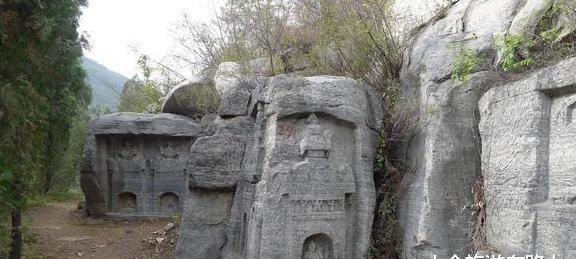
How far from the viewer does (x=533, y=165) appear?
4.88 m

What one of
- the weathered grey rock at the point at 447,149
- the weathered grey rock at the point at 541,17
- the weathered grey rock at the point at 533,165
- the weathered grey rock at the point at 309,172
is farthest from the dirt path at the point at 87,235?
the weathered grey rock at the point at 541,17

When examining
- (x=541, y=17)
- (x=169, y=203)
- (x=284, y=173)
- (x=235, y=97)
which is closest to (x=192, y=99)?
(x=169, y=203)

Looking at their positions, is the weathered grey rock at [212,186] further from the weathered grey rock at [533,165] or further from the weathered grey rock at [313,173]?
the weathered grey rock at [533,165]

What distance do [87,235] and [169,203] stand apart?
3053mm

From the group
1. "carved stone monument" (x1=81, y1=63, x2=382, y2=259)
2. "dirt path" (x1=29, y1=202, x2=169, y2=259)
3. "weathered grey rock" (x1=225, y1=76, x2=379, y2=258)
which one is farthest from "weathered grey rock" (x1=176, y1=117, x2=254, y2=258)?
"dirt path" (x1=29, y1=202, x2=169, y2=259)

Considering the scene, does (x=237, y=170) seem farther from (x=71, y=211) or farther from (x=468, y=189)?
(x=71, y=211)

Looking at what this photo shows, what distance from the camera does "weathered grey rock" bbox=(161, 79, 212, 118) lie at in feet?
39.3

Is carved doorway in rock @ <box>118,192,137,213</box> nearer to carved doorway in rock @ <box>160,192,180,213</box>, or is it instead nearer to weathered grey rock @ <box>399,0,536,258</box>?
carved doorway in rock @ <box>160,192,180,213</box>

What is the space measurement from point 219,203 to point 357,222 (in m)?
2.42

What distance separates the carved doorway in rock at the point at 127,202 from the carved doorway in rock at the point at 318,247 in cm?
980

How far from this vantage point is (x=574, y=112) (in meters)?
4.65

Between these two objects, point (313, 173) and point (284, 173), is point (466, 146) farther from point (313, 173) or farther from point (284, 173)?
point (284, 173)

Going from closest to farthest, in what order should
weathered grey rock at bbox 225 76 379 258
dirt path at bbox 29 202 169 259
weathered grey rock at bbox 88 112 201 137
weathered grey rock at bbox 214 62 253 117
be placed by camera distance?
weathered grey rock at bbox 225 76 379 258, weathered grey rock at bbox 214 62 253 117, dirt path at bbox 29 202 169 259, weathered grey rock at bbox 88 112 201 137

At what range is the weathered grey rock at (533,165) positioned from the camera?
455 cm
